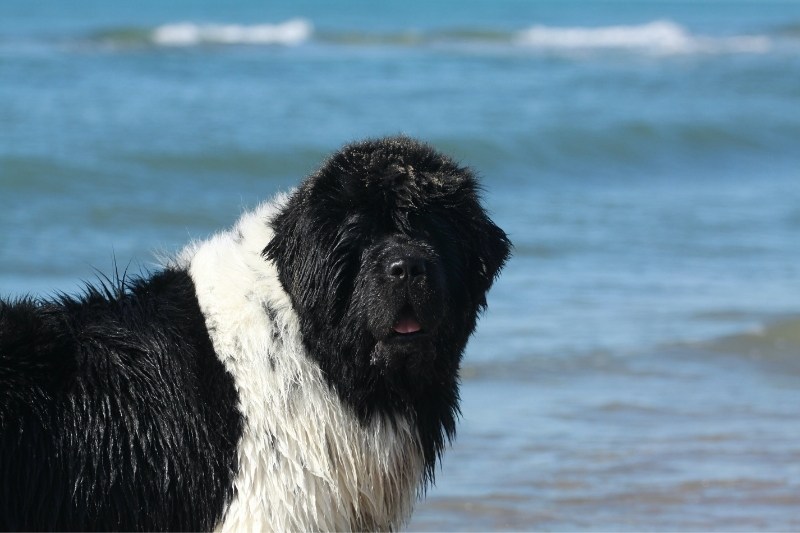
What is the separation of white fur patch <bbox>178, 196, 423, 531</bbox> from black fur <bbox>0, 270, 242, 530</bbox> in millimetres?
60

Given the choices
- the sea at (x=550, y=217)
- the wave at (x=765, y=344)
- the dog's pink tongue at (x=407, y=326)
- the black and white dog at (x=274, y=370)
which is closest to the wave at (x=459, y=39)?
the sea at (x=550, y=217)

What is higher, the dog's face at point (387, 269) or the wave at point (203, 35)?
the wave at point (203, 35)

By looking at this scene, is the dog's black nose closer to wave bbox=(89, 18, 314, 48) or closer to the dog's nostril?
the dog's nostril

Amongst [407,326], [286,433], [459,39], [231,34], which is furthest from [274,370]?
[459,39]

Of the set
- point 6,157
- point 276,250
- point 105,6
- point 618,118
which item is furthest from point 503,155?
point 105,6

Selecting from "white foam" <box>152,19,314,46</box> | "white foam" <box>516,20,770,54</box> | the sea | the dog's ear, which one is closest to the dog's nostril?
the dog's ear

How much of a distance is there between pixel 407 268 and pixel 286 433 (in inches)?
22.6

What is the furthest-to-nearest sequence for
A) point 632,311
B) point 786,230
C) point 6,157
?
point 6,157, point 786,230, point 632,311

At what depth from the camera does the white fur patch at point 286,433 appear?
3.21 meters

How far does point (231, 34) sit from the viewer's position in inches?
1435

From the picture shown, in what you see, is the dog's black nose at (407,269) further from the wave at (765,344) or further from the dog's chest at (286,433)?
the wave at (765,344)

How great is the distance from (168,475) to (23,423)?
403 millimetres

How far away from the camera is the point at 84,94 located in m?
16.9

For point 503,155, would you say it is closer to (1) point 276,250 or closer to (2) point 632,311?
(2) point 632,311
